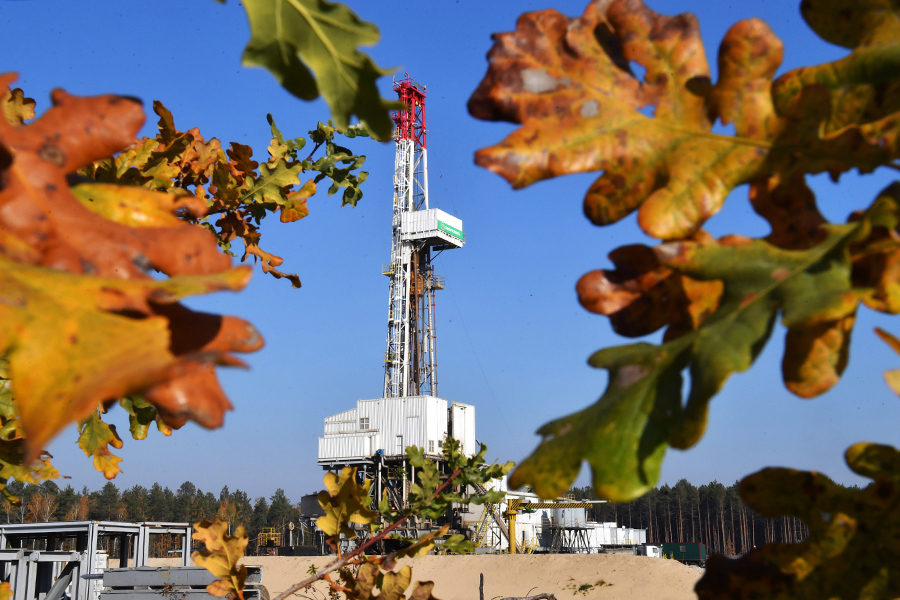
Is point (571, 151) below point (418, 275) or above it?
below

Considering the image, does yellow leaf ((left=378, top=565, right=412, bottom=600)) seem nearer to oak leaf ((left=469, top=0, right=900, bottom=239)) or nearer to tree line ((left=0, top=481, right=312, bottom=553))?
oak leaf ((left=469, top=0, right=900, bottom=239))

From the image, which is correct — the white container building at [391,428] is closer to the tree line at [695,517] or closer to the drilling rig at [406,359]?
the drilling rig at [406,359]

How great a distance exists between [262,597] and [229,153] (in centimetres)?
145

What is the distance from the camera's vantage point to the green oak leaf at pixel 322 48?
667 mm

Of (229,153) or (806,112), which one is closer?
(806,112)

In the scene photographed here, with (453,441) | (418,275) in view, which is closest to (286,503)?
(418,275)

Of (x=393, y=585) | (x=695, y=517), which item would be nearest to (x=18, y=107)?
(x=393, y=585)

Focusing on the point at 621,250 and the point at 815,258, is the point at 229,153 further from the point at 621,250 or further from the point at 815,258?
the point at 815,258

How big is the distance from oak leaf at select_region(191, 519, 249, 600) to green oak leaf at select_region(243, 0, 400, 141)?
1215 millimetres

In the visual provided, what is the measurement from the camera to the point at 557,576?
21.7 metres

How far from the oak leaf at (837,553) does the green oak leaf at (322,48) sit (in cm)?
52

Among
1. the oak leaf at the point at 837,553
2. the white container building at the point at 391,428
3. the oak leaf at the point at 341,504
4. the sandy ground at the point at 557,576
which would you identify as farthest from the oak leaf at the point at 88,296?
the white container building at the point at 391,428

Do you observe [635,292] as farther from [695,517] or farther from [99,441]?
[695,517]

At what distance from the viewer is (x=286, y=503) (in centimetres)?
7056
